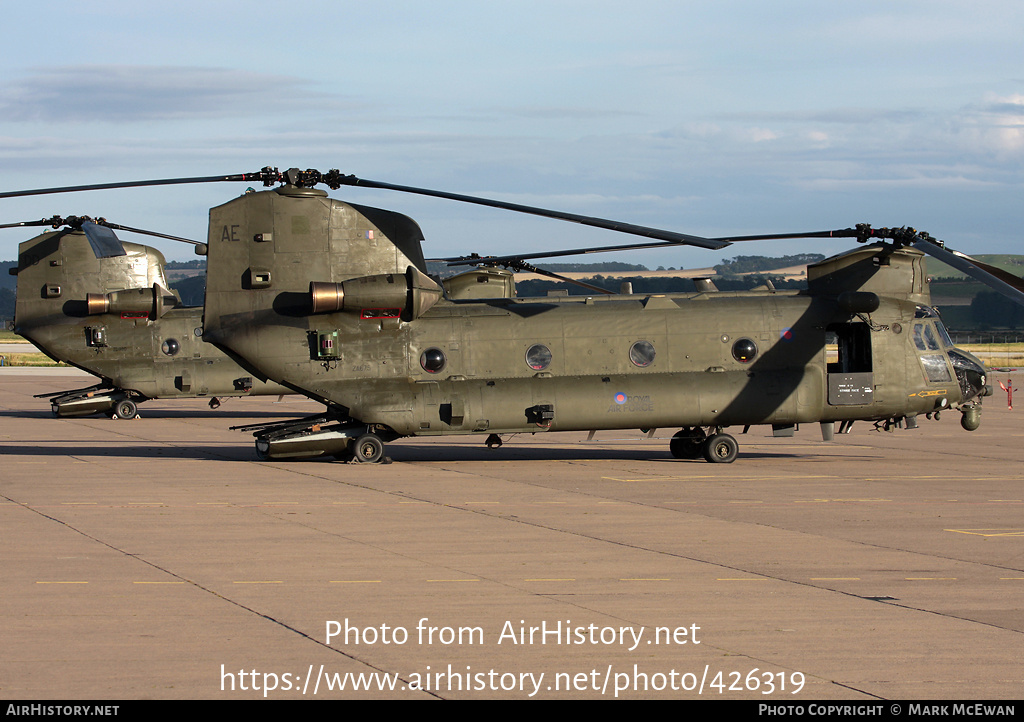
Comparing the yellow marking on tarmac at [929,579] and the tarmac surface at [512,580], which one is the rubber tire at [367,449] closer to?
the tarmac surface at [512,580]

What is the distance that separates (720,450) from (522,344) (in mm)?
4561

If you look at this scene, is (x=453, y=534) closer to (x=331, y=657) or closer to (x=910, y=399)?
(x=331, y=657)

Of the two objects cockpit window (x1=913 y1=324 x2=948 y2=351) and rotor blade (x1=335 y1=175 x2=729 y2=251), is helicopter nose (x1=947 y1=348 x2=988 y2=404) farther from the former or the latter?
rotor blade (x1=335 y1=175 x2=729 y2=251)

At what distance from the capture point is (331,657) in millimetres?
A: 7961

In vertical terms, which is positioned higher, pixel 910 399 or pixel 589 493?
pixel 910 399

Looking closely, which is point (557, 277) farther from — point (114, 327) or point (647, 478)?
point (114, 327)

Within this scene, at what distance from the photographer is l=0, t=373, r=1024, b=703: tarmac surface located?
24.7ft

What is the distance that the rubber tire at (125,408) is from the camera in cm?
3281

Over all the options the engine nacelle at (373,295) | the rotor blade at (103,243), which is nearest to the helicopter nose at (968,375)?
the engine nacelle at (373,295)

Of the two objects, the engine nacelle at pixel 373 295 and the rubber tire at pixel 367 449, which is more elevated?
the engine nacelle at pixel 373 295

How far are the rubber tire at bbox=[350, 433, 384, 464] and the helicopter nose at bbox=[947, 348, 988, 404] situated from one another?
11873mm

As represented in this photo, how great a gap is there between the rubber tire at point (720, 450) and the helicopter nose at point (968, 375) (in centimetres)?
494

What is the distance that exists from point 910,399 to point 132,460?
1589cm
